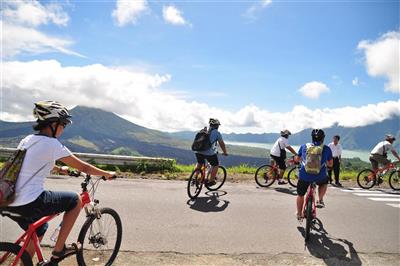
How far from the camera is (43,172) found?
161 inches

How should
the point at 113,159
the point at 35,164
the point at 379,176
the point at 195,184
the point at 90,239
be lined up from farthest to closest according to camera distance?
1. the point at 113,159
2. the point at 379,176
3. the point at 195,184
4. the point at 90,239
5. the point at 35,164

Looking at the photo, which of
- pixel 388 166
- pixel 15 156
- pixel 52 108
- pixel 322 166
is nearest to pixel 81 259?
pixel 15 156

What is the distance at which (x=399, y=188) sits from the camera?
48.2 feet

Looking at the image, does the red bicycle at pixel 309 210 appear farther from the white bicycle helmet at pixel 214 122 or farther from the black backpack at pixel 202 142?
the white bicycle helmet at pixel 214 122

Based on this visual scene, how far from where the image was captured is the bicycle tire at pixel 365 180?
48.4 feet

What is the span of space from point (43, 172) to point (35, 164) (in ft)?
0.47

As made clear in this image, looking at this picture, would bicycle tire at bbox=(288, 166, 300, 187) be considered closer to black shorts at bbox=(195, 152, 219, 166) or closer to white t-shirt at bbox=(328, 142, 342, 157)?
white t-shirt at bbox=(328, 142, 342, 157)

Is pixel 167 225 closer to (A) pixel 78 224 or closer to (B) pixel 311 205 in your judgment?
(A) pixel 78 224

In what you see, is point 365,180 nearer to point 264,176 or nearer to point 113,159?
point 264,176

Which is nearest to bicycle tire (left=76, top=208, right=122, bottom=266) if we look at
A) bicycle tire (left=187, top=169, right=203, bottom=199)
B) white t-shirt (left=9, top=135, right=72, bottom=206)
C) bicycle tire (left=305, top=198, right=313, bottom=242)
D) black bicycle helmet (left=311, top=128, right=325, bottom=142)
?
white t-shirt (left=9, top=135, right=72, bottom=206)

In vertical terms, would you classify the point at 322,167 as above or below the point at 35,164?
above

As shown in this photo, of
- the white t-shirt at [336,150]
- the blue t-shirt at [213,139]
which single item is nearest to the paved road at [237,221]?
the blue t-shirt at [213,139]

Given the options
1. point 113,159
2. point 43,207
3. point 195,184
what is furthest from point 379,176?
point 43,207

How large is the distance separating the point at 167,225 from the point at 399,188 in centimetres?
1141
